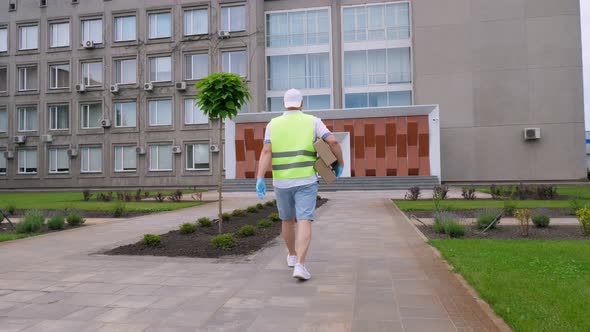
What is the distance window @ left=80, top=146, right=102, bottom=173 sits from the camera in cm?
3759

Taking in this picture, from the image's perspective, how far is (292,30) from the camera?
121 feet

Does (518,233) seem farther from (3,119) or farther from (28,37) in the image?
(3,119)

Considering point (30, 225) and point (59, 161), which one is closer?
point (30, 225)

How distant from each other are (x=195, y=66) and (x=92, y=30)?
9.76 meters

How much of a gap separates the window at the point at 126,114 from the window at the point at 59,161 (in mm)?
5298

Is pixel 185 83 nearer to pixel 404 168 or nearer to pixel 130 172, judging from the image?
pixel 130 172

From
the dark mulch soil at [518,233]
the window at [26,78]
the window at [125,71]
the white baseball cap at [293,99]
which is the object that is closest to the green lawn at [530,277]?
the dark mulch soil at [518,233]

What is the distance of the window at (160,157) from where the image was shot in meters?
36.5

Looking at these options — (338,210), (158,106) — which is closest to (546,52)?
(338,210)

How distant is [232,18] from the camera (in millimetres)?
36062

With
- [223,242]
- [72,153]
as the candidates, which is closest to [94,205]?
[223,242]

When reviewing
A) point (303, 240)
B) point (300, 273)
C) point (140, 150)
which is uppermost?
point (140, 150)

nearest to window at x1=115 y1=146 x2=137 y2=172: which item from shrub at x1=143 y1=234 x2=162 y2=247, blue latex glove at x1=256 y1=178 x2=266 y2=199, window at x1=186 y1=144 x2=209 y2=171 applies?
window at x1=186 y1=144 x2=209 y2=171

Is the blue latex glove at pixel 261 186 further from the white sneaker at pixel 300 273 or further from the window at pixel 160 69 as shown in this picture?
the window at pixel 160 69
